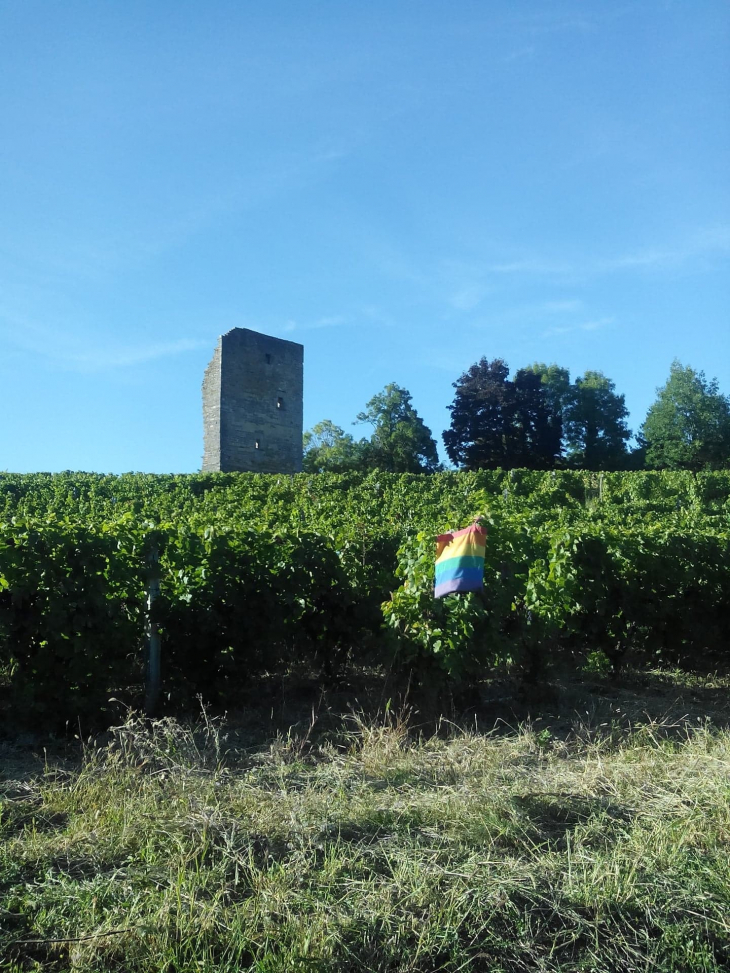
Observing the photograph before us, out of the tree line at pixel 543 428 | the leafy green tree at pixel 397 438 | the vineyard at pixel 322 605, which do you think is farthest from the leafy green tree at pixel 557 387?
the vineyard at pixel 322 605

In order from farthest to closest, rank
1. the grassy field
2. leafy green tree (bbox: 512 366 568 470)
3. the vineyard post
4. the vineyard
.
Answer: leafy green tree (bbox: 512 366 568 470)
the vineyard post
the vineyard
the grassy field

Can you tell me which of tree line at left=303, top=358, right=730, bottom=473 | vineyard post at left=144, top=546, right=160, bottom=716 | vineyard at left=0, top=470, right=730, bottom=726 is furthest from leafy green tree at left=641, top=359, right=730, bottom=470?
vineyard post at left=144, top=546, right=160, bottom=716

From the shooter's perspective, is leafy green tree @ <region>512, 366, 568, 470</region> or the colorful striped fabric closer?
the colorful striped fabric

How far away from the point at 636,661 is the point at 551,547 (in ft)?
7.75

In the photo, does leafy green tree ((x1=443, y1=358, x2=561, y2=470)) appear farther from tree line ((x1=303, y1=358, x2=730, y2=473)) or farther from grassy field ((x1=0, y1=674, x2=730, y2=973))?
grassy field ((x1=0, y1=674, x2=730, y2=973))

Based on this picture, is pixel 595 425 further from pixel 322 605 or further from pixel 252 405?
pixel 322 605

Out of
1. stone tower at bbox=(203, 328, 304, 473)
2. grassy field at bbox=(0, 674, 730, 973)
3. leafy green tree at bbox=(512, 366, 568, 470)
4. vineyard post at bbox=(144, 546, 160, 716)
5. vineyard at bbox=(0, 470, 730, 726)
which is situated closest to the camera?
grassy field at bbox=(0, 674, 730, 973)

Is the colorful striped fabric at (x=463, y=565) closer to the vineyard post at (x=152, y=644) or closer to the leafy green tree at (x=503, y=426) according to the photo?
the vineyard post at (x=152, y=644)

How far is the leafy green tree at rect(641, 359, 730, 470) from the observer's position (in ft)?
162

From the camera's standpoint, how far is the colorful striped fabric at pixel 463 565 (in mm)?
5898

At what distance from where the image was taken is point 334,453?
55594 millimetres

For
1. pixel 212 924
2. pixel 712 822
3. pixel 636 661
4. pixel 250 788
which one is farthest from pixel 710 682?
pixel 212 924

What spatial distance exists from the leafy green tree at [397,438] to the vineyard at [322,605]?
43.0 meters

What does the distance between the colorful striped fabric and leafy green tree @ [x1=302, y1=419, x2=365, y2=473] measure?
4547cm
